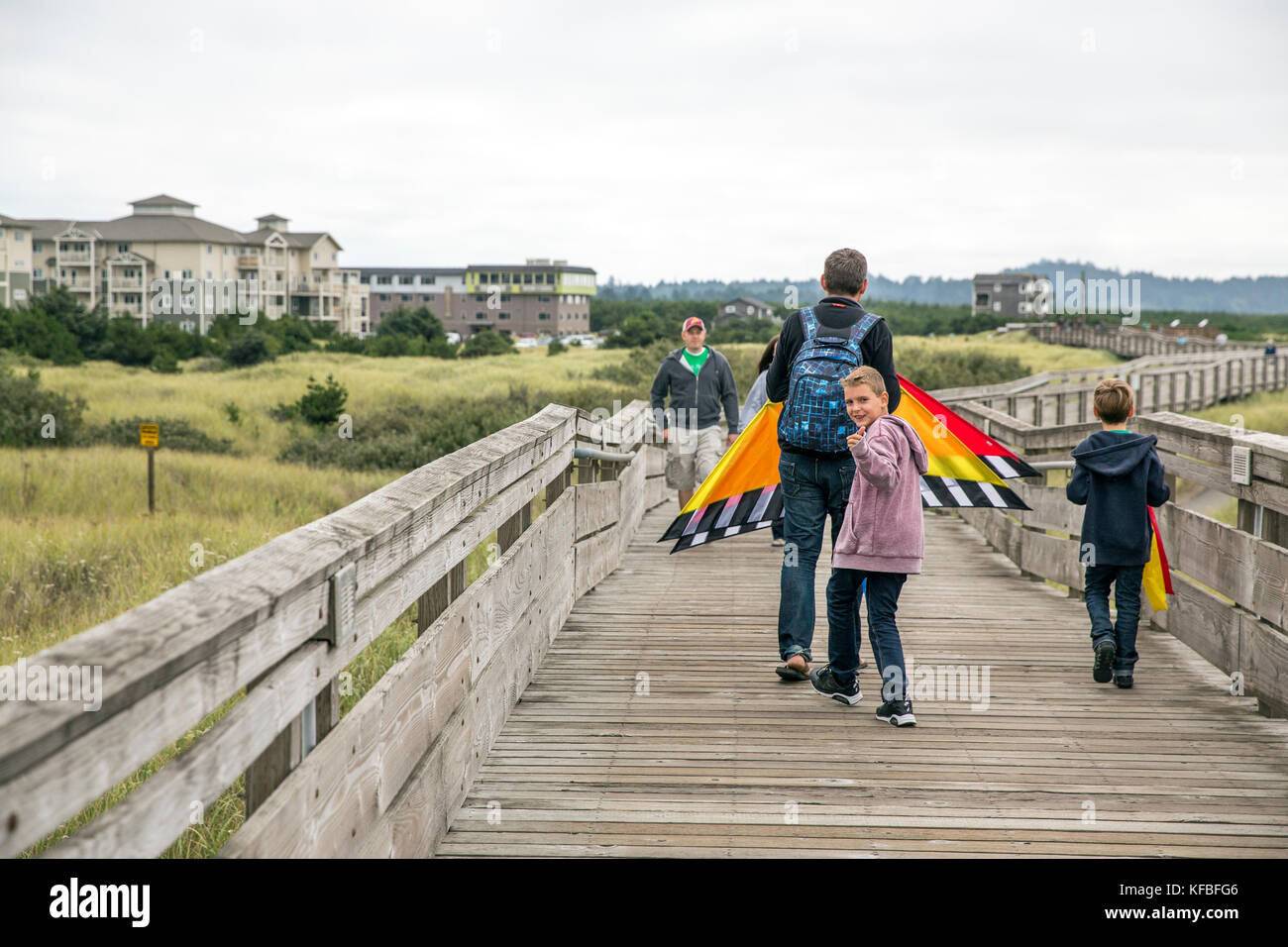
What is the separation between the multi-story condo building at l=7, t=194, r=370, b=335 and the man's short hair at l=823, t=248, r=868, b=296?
85.1 metres

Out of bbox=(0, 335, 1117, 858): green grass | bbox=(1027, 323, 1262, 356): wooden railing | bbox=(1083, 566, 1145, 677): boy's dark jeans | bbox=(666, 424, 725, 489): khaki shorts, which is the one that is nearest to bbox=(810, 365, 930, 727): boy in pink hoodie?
bbox=(1083, 566, 1145, 677): boy's dark jeans

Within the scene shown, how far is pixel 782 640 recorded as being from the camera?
241 inches

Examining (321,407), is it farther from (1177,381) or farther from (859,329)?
(859,329)

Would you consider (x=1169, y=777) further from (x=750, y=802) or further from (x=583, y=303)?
(x=583, y=303)

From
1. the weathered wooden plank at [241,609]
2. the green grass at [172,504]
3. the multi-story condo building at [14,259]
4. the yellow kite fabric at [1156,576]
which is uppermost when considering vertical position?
the multi-story condo building at [14,259]

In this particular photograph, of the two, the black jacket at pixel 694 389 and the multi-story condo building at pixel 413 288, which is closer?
the black jacket at pixel 694 389

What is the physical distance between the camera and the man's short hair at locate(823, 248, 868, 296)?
5664mm

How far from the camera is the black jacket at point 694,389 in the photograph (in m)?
10.5

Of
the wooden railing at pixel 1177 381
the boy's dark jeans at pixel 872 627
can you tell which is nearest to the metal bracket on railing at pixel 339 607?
the boy's dark jeans at pixel 872 627

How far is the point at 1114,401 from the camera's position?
610 cm

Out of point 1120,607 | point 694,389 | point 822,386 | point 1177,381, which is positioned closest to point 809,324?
point 822,386

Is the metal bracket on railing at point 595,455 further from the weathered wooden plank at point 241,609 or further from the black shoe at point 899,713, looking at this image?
the weathered wooden plank at point 241,609

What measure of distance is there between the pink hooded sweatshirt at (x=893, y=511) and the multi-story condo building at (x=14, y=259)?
90.9 metres

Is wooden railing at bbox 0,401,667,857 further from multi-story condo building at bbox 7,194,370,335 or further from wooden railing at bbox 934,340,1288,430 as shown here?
multi-story condo building at bbox 7,194,370,335
